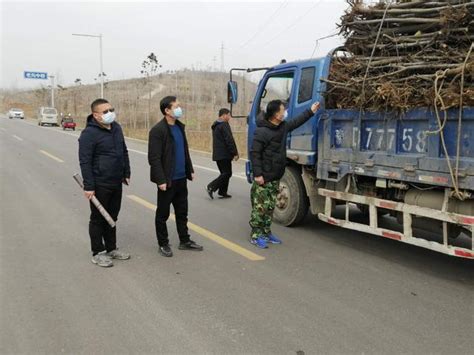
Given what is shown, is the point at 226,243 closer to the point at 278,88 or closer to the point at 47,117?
the point at 278,88

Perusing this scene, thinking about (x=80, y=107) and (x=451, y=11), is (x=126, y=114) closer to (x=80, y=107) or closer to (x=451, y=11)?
(x=80, y=107)

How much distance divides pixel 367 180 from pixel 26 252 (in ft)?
13.4

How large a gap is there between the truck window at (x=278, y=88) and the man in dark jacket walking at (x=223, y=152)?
189 centimetres

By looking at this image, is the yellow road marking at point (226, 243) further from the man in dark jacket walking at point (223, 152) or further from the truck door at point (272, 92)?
the man in dark jacket walking at point (223, 152)

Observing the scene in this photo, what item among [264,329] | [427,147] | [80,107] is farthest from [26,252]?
[80,107]

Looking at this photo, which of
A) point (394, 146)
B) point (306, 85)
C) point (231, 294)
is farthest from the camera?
point (306, 85)

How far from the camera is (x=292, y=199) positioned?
658cm

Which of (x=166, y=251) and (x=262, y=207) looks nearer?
(x=166, y=251)

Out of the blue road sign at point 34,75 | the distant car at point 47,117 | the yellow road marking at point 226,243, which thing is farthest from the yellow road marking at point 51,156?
the blue road sign at point 34,75

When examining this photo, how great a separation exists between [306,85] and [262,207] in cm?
171

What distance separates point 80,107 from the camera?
64.3 metres

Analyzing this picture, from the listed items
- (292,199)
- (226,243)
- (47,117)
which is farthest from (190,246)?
(47,117)

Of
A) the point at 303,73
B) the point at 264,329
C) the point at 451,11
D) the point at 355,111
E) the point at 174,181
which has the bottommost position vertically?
the point at 264,329

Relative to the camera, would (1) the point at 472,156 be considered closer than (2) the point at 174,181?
Yes
